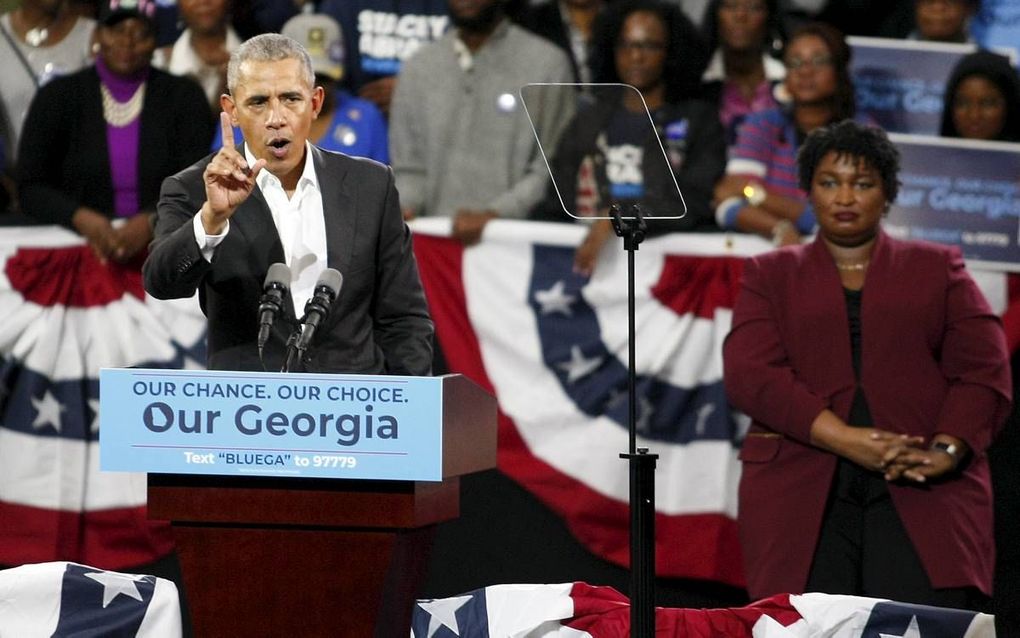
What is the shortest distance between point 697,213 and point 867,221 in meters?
1.06

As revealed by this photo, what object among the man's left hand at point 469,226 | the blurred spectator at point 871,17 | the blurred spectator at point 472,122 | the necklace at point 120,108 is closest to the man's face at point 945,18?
the blurred spectator at point 871,17

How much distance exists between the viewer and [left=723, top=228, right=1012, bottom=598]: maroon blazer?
4.57m

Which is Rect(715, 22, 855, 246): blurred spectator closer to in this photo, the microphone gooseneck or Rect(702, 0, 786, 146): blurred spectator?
Rect(702, 0, 786, 146): blurred spectator

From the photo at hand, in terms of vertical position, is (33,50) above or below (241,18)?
below

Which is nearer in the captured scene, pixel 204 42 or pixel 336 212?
pixel 336 212

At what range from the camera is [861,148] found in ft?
15.6

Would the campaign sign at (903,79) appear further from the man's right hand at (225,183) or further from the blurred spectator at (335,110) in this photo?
the man's right hand at (225,183)

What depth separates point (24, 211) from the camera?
5840mm

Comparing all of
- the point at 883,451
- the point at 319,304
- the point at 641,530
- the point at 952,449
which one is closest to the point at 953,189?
the point at 952,449

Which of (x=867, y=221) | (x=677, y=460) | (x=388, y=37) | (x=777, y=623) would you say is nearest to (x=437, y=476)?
(x=777, y=623)

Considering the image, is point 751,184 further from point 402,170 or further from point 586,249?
point 402,170

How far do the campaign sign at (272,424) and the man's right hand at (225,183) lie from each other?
0.32 m

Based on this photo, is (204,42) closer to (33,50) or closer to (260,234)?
(33,50)

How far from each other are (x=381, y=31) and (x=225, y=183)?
11.3 feet
